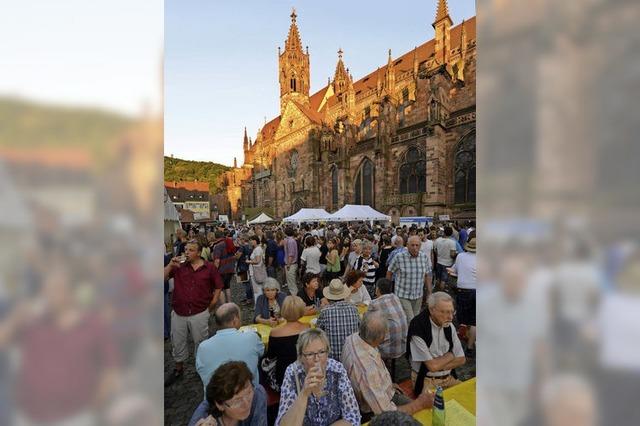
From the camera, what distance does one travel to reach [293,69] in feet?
148

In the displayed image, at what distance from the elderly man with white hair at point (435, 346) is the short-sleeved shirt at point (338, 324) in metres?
0.65

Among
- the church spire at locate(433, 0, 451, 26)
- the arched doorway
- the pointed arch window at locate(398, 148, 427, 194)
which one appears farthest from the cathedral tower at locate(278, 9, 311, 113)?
the pointed arch window at locate(398, 148, 427, 194)

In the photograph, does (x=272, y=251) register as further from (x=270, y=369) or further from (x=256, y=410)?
(x=256, y=410)

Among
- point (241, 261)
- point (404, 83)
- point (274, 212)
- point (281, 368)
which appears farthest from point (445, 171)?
point (274, 212)

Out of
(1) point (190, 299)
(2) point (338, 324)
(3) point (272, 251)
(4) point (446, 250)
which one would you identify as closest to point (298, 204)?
(3) point (272, 251)

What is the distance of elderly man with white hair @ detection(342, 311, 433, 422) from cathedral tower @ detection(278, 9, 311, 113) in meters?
45.7

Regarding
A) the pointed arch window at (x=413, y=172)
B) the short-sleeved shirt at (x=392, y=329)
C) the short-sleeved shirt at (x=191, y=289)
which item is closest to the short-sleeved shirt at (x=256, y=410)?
the short-sleeved shirt at (x=392, y=329)

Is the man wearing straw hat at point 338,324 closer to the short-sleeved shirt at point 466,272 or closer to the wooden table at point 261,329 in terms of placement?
the wooden table at point 261,329

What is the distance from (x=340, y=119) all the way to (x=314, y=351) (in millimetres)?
29961

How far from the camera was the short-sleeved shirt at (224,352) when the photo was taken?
9.06ft

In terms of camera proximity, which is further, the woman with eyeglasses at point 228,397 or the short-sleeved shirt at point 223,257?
the short-sleeved shirt at point 223,257
